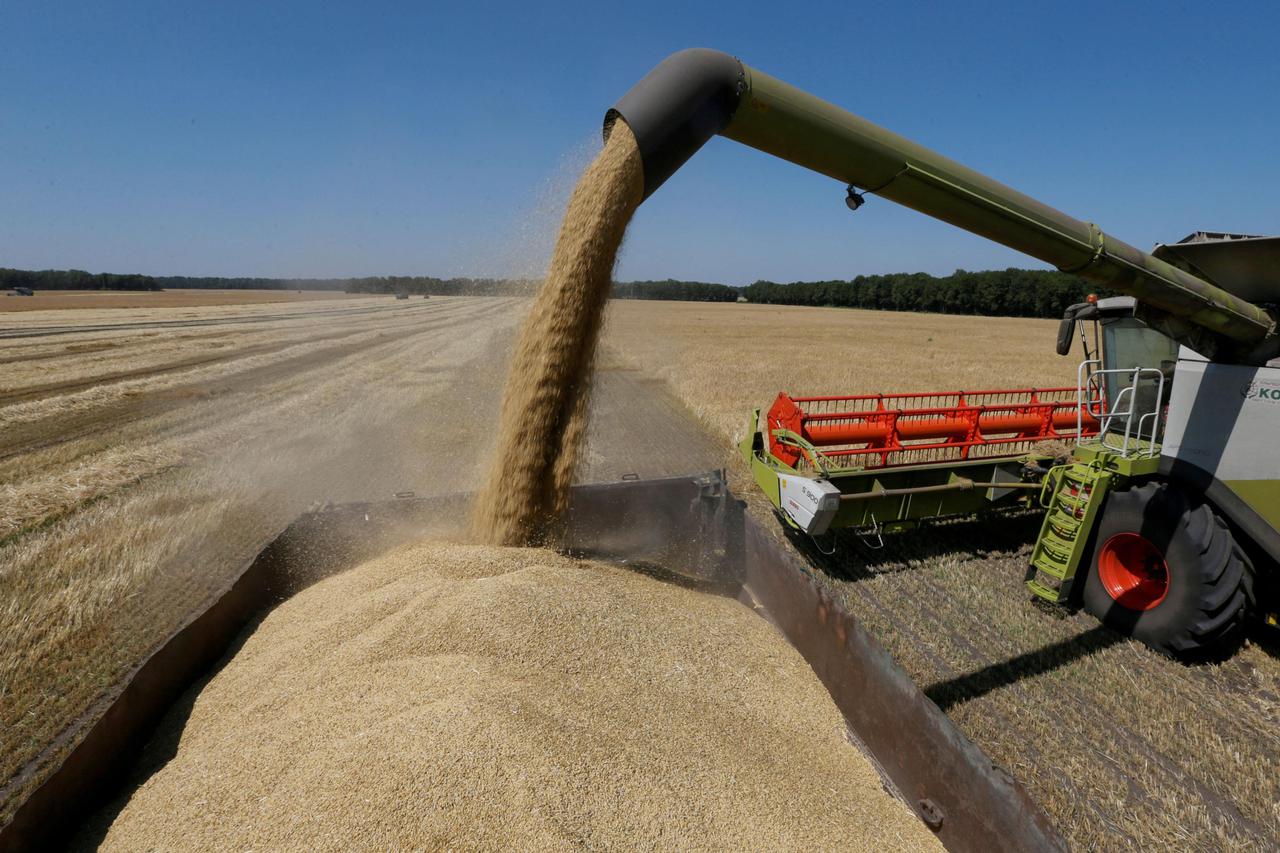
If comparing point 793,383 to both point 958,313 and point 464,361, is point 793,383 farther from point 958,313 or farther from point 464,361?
point 958,313

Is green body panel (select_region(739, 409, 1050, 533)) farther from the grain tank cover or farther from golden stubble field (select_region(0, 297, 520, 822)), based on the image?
golden stubble field (select_region(0, 297, 520, 822))

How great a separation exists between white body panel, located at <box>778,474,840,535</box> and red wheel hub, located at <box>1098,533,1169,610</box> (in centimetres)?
167

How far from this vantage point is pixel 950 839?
71.6 inches

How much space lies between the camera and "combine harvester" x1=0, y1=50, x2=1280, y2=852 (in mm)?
2023

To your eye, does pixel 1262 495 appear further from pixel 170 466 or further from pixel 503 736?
pixel 170 466

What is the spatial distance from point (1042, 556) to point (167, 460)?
26.1 ft

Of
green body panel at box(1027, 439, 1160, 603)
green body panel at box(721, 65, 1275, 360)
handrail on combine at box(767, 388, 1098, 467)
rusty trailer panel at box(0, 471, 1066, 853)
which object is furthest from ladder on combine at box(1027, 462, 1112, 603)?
rusty trailer panel at box(0, 471, 1066, 853)

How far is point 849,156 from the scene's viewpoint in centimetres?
242

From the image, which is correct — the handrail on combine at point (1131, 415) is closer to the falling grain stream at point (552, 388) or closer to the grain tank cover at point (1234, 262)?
the grain tank cover at point (1234, 262)

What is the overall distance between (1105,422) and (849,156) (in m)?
3.04

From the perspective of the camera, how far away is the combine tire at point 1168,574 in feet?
11.0

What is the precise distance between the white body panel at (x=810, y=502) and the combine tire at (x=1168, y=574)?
165cm

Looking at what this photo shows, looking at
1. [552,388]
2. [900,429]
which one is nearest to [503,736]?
[552,388]

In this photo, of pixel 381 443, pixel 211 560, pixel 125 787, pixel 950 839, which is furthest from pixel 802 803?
pixel 381 443
